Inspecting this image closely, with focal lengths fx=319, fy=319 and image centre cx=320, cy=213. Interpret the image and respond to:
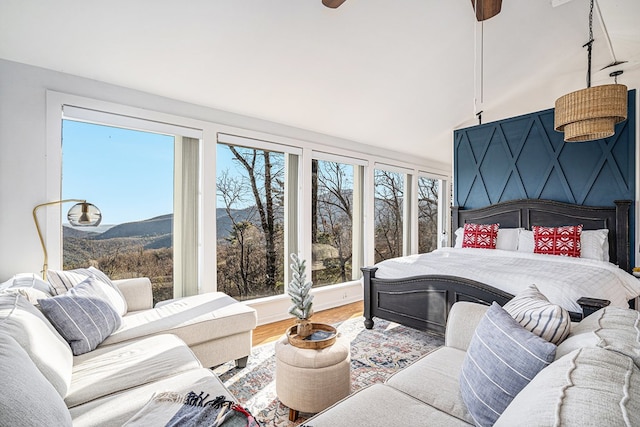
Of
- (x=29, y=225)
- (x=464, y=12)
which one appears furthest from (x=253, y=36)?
(x=29, y=225)

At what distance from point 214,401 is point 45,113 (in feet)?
8.90

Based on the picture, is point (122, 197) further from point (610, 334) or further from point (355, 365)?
point (610, 334)

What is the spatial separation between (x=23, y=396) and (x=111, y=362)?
37.4 inches

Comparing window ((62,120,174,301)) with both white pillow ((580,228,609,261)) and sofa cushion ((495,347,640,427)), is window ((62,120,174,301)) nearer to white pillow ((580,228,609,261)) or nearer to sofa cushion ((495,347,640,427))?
sofa cushion ((495,347,640,427))

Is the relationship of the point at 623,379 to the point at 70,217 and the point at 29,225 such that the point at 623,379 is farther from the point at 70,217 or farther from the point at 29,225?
the point at 29,225

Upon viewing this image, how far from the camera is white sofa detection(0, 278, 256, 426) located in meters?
0.97

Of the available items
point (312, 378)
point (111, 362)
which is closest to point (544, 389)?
point (312, 378)

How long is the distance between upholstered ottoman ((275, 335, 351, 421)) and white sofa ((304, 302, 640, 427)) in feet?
1.40

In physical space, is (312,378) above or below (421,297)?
below

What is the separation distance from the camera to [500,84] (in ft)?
14.3

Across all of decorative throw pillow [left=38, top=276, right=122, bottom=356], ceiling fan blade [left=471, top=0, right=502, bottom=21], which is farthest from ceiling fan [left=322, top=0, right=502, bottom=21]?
decorative throw pillow [left=38, top=276, right=122, bottom=356]

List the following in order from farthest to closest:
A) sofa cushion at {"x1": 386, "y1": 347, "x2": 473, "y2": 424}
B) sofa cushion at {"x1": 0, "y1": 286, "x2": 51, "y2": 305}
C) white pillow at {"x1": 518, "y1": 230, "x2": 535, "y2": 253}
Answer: white pillow at {"x1": 518, "y1": 230, "x2": 535, "y2": 253} < sofa cushion at {"x1": 0, "y1": 286, "x2": 51, "y2": 305} < sofa cushion at {"x1": 386, "y1": 347, "x2": 473, "y2": 424}

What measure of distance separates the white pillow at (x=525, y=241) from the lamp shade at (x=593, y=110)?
1.57m

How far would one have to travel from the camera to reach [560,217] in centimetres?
398
